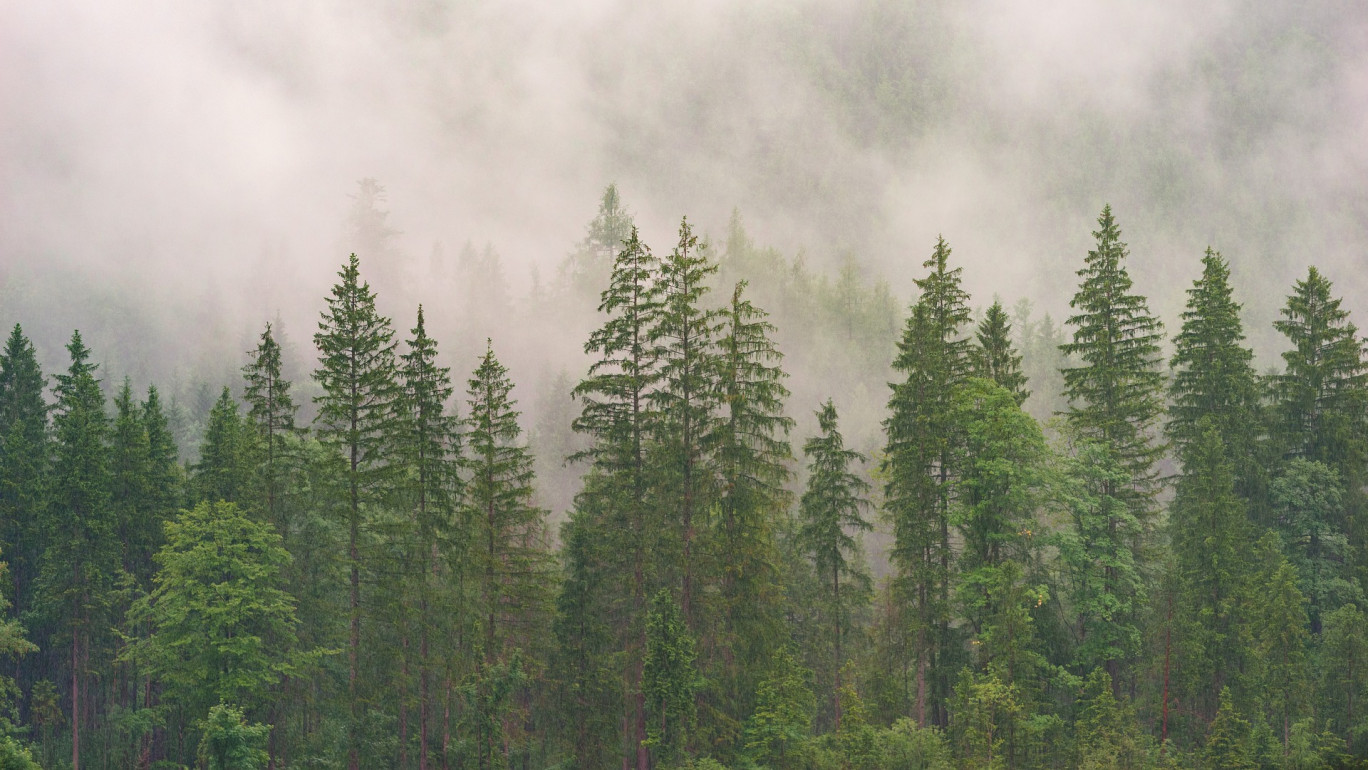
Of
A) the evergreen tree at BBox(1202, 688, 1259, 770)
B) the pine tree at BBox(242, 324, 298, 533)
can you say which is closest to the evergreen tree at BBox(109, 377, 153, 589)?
the pine tree at BBox(242, 324, 298, 533)

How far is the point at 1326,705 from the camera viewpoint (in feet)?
104

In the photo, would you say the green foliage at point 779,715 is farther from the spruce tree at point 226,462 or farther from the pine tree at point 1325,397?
the pine tree at point 1325,397

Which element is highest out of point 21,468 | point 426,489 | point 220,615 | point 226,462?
point 21,468

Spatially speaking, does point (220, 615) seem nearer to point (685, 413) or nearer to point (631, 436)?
point (631, 436)

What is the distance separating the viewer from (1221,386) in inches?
1500

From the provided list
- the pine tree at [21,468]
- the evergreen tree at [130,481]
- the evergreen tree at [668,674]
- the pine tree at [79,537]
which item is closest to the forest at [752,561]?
the evergreen tree at [668,674]

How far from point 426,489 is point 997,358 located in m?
22.8

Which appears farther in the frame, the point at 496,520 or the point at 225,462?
the point at 225,462

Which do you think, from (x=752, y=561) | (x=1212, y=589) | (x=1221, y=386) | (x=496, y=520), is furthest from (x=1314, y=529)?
(x=496, y=520)

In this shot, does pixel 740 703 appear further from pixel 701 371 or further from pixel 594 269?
pixel 594 269

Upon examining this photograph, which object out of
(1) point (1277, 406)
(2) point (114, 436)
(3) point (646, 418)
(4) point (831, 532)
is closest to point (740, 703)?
(4) point (831, 532)

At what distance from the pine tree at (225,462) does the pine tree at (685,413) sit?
57.9 ft

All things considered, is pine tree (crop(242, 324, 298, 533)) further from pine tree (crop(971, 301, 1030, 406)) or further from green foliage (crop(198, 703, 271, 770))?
pine tree (crop(971, 301, 1030, 406))

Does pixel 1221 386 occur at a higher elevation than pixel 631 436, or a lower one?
higher
